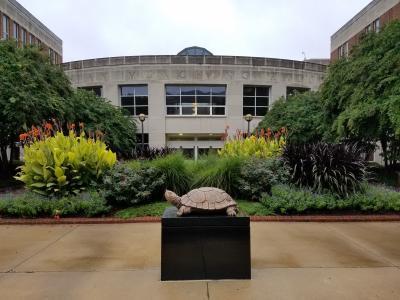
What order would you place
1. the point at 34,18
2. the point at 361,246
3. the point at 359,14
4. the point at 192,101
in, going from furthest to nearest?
the point at 34,18 → the point at 359,14 → the point at 192,101 → the point at 361,246

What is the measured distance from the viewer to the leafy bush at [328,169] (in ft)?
29.0

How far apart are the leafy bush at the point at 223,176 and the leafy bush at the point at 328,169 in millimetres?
1418

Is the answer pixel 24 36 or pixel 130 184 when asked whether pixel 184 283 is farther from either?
pixel 24 36

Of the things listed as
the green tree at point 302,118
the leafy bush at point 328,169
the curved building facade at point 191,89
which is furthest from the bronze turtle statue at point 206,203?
the curved building facade at point 191,89

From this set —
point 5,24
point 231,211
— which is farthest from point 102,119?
point 5,24

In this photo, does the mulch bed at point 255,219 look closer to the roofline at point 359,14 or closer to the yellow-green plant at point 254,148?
the yellow-green plant at point 254,148

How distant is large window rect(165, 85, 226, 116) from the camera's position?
3106 centimetres

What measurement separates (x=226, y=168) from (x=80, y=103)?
38.7 ft

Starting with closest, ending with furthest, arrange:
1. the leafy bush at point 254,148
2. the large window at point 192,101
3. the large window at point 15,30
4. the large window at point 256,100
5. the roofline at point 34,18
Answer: the leafy bush at point 254,148 → the large window at point 192,101 → the large window at point 256,100 → the roofline at point 34,18 → the large window at point 15,30

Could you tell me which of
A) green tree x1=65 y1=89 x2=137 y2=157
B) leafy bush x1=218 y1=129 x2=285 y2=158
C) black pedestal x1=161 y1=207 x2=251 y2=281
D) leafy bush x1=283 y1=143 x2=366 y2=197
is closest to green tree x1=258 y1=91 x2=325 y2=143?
leafy bush x1=218 y1=129 x2=285 y2=158

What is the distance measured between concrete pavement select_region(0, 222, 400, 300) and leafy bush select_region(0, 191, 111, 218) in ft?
2.43

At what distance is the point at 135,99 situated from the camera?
103 feet

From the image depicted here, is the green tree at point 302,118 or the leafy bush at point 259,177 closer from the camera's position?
the leafy bush at point 259,177

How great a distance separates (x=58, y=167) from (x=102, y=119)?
487 inches
